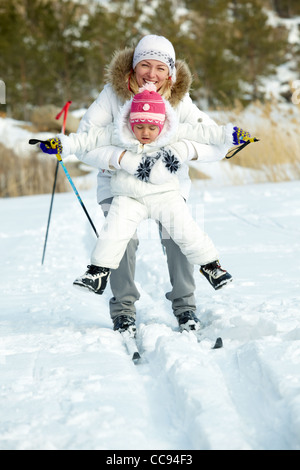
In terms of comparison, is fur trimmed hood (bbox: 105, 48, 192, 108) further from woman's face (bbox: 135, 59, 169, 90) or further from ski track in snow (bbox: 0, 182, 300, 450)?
ski track in snow (bbox: 0, 182, 300, 450)

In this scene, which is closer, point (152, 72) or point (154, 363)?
point (154, 363)

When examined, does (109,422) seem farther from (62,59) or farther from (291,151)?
(62,59)

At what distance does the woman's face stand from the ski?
3.78 feet

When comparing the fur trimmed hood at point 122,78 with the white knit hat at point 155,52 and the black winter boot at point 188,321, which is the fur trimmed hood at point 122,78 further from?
the black winter boot at point 188,321

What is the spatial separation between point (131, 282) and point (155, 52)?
1102 millimetres

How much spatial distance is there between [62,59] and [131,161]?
21.2m

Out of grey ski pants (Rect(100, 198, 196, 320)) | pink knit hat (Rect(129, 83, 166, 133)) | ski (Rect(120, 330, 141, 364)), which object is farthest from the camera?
grey ski pants (Rect(100, 198, 196, 320))

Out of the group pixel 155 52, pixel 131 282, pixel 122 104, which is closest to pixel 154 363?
pixel 131 282

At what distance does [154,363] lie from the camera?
2129mm

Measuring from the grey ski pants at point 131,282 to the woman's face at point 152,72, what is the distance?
594 mm

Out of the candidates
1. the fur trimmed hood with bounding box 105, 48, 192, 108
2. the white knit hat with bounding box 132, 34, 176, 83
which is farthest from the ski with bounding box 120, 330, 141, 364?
the white knit hat with bounding box 132, 34, 176, 83

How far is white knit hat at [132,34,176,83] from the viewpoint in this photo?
2615 mm

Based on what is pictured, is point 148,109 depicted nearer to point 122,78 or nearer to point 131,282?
point 122,78
